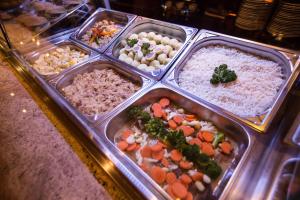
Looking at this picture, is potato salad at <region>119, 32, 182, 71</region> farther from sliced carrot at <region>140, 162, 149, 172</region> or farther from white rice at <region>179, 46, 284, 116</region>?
sliced carrot at <region>140, 162, 149, 172</region>

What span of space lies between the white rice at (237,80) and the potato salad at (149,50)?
0.95ft

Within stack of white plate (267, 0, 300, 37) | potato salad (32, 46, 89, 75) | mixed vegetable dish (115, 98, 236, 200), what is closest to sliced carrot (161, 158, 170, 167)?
mixed vegetable dish (115, 98, 236, 200)

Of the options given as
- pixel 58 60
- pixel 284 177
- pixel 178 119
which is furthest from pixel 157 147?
pixel 58 60

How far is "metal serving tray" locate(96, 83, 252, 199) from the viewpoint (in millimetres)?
959

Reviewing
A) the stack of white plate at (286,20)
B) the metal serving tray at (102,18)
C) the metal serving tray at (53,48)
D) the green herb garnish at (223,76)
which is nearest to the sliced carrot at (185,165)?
the green herb garnish at (223,76)

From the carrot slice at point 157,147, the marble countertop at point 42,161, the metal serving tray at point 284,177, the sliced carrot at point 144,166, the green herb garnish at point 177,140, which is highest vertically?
the metal serving tray at point 284,177

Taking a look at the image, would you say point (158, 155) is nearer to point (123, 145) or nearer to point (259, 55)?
point (123, 145)

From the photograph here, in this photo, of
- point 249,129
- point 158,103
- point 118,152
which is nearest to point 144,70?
point 158,103

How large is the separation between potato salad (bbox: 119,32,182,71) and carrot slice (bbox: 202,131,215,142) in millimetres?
821

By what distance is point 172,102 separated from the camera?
156 centimetres

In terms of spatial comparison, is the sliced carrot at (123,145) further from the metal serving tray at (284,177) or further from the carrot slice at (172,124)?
the metal serving tray at (284,177)

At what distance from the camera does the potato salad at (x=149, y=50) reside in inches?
76.2

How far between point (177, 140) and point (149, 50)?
3.92ft

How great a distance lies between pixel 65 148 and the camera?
115 cm
